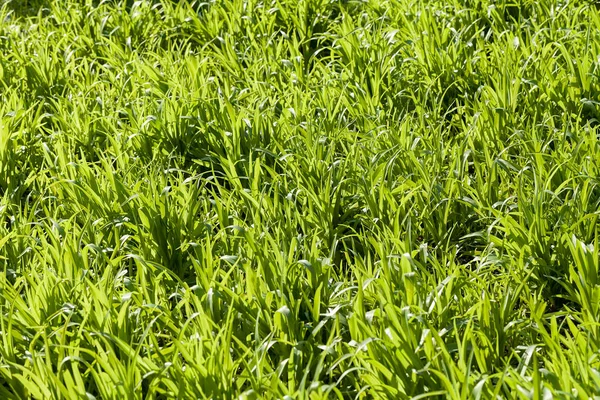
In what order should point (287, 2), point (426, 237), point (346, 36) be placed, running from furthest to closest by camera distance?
point (287, 2) < point (346, 36) < point (426, 237)

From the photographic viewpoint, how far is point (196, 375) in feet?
6.38

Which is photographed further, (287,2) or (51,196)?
(287,2)

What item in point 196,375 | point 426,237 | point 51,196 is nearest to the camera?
point 196,375

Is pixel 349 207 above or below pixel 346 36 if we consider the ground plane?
below

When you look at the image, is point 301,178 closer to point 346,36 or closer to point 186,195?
point 186,195

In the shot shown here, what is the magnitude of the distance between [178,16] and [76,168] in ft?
4.04

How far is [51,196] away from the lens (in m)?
2.87

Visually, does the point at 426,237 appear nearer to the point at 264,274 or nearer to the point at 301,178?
the point at 301,178

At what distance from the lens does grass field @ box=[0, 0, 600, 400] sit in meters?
2.04

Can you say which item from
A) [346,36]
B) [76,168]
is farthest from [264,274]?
[346,36]

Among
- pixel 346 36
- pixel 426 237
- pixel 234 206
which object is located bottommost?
pixel 426 237

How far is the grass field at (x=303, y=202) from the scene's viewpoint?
6.69ft

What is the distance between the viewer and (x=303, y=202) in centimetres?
268

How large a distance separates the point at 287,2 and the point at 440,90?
1044mm
